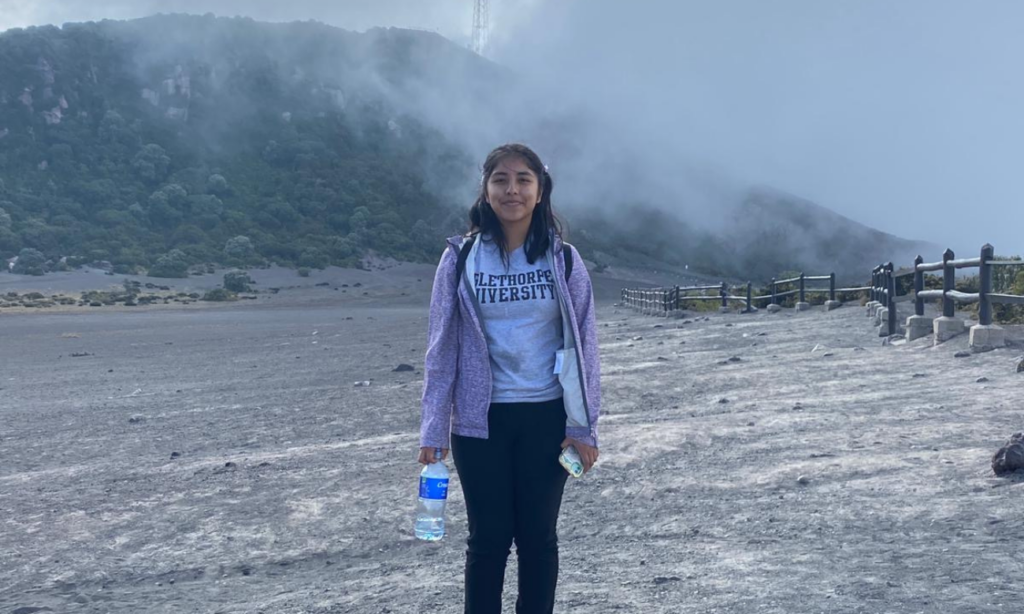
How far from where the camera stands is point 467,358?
324cm

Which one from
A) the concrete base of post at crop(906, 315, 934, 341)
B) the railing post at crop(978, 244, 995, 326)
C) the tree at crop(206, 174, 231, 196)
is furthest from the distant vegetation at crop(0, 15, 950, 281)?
the railing post at crop(978, 244, 995, 326)

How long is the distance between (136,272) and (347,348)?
2008 inches

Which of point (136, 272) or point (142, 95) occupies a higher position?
point (142, 95)

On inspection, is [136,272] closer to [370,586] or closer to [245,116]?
[245,116]

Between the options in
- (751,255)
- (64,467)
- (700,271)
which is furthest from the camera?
(751,255)

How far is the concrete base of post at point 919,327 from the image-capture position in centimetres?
1264

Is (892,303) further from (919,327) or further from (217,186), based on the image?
(217,186)

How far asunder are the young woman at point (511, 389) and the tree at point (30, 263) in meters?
63.4

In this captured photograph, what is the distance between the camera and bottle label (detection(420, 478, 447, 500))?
3273 millimetres

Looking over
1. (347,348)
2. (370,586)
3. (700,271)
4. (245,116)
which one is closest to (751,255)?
(700,271)

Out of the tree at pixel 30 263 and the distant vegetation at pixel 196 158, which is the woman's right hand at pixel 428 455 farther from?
the distant vegetation at pixel 196 158

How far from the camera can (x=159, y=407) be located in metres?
10.8

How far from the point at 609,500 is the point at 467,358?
2693 mm

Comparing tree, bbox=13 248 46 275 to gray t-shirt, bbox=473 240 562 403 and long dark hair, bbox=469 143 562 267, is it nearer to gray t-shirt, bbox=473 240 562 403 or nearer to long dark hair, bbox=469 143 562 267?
long dark hair, bbox=469 143 562 267
